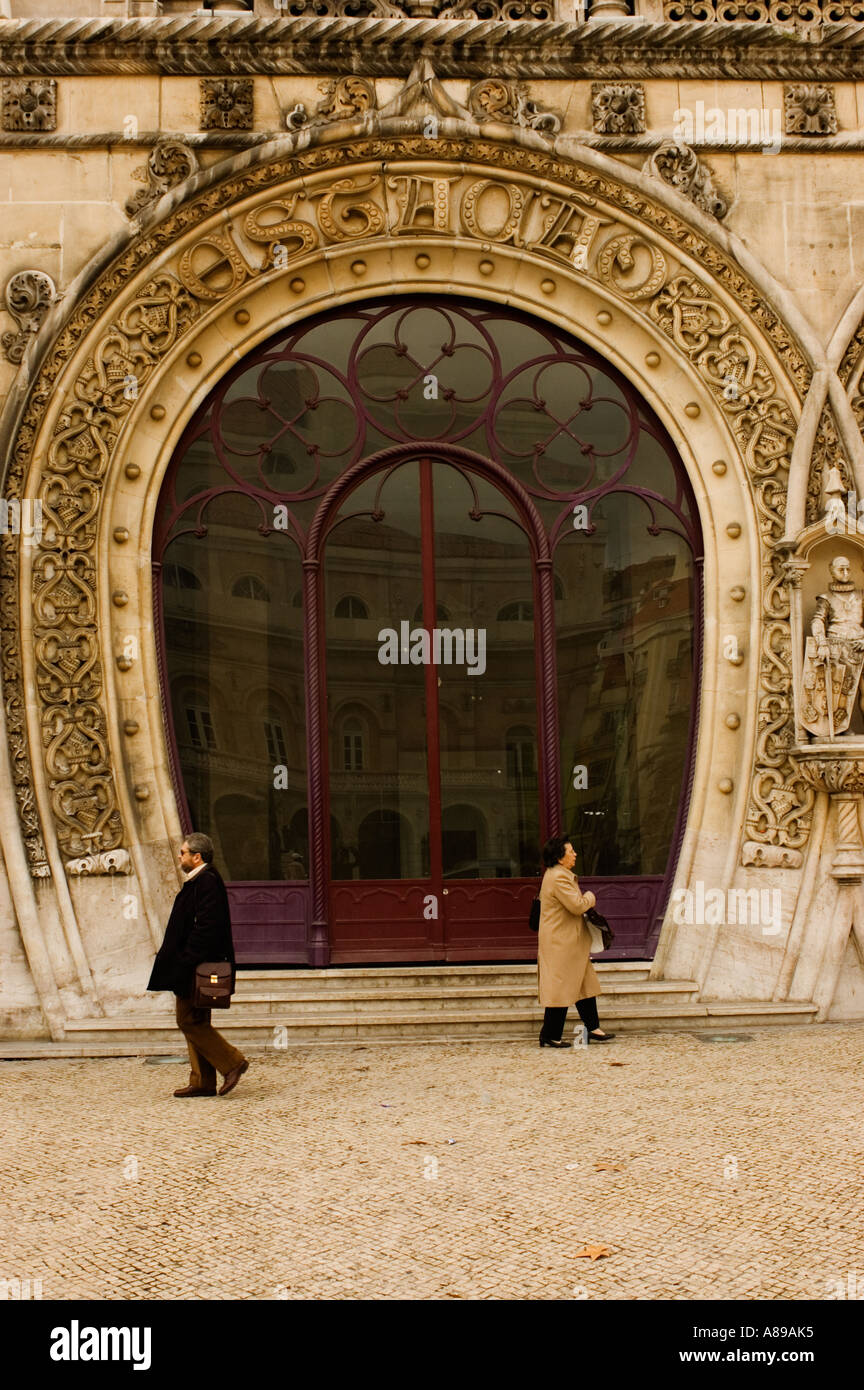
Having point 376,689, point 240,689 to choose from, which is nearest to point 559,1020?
point 376,689

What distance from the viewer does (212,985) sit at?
794 centimetres

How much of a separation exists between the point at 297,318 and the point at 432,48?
2.32m

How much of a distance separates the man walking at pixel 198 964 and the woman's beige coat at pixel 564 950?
7.24 ft

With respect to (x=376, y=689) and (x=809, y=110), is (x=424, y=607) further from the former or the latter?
(x=809, y=110)

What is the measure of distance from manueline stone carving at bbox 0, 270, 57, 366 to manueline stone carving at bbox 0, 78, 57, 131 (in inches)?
46.9

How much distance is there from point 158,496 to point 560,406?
3.32 m

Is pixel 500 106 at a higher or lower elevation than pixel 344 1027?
higher

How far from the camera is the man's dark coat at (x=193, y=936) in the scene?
8039 millimetres

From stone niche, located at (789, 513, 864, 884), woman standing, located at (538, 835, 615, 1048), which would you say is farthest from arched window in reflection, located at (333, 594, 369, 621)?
stone niche, located at (789, 513, 864, 884)

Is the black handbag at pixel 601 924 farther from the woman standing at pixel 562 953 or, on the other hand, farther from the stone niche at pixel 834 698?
the stone niche at pixel 834 698

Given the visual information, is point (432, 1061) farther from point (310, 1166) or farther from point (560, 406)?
point (560, 406)

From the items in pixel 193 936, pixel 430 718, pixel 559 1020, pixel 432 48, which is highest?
pixel 432 48

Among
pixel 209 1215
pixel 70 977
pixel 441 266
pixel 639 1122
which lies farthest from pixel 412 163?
pixel 209 1215

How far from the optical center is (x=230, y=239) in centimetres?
1109
